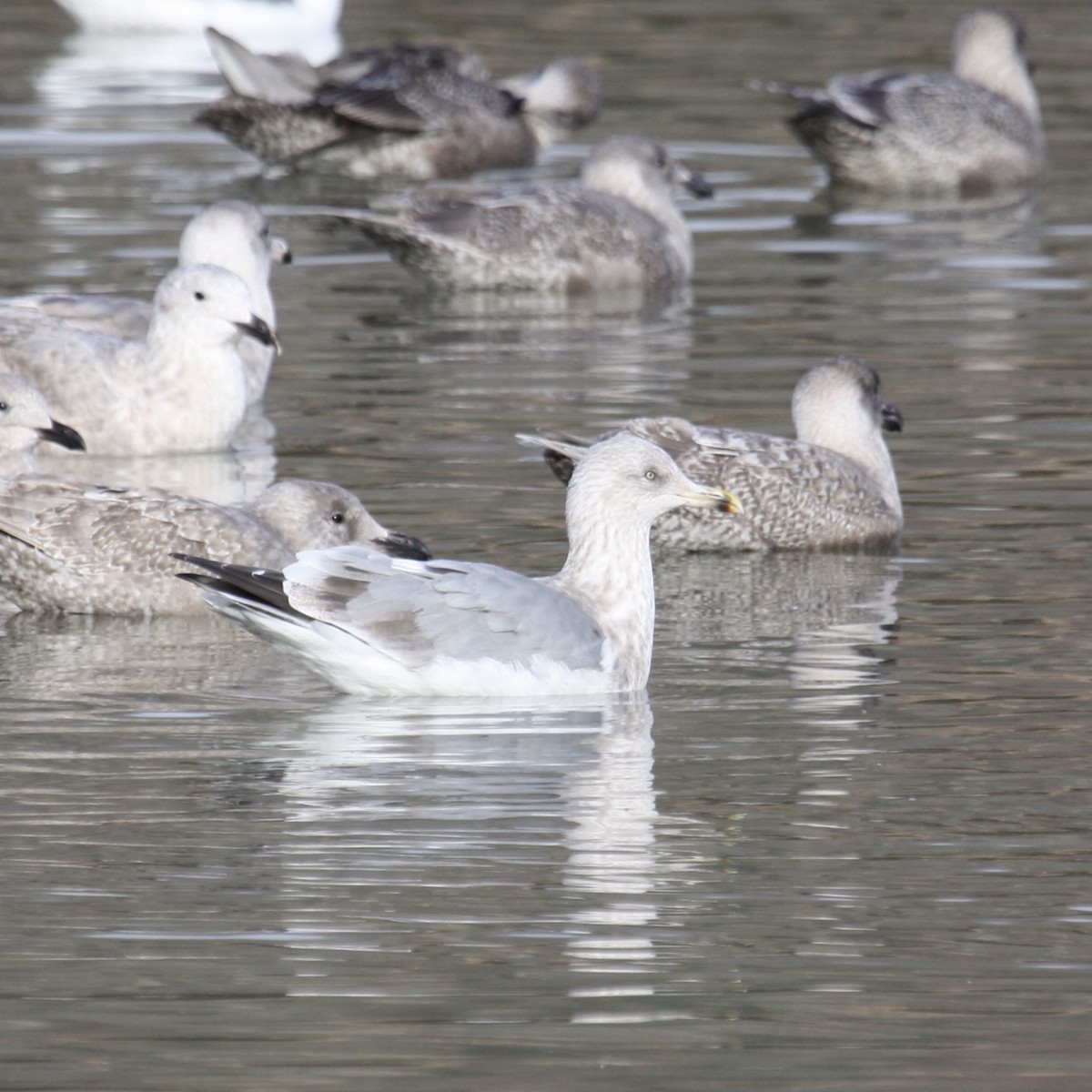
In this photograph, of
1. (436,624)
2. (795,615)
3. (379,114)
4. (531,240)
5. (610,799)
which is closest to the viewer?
(610,799)

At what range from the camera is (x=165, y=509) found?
9578mm

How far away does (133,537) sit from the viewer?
372 inches

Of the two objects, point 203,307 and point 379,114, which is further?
point 379,114

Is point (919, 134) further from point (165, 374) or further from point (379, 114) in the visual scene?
point (165, 374)

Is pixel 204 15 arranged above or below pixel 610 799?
above

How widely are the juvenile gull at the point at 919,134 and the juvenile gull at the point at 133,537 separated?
10459 millimetres

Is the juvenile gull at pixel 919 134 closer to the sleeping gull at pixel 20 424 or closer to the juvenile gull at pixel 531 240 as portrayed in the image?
the juvenile gull at pixel 531 240

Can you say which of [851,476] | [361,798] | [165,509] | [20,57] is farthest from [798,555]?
[20,57]

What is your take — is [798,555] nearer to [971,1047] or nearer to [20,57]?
[971,1047]

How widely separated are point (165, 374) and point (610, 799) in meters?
5.80

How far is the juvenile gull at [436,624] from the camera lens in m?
7.93

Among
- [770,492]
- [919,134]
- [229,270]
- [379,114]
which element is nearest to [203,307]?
[229,270]

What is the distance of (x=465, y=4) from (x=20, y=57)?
16.7 ft

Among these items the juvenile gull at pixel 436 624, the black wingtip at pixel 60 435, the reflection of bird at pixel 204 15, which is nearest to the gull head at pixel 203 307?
the black wingtip at pixel 60 435
